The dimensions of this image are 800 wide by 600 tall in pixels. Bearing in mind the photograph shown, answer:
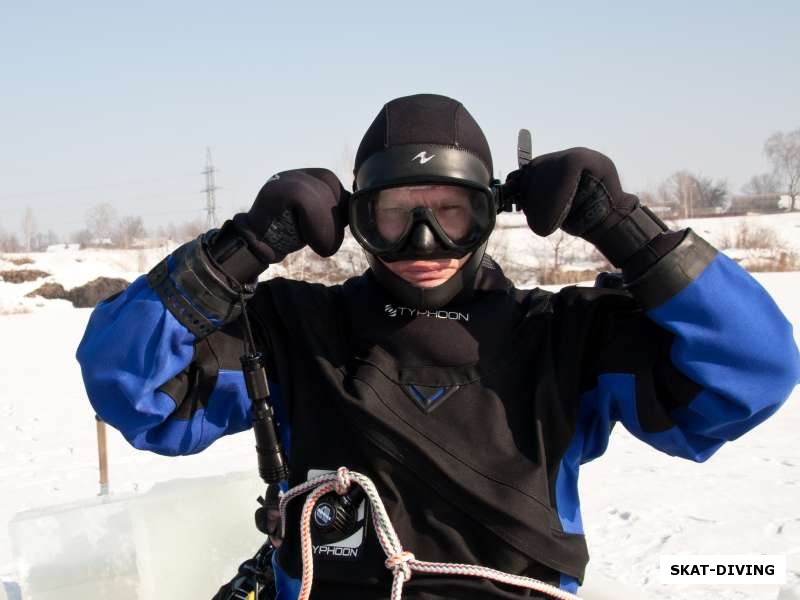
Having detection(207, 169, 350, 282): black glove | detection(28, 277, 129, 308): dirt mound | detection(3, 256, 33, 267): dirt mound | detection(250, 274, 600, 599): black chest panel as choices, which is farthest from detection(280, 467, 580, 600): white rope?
detection(3, 256, 33, 267): dirt mound

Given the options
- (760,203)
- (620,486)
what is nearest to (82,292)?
(620,486)

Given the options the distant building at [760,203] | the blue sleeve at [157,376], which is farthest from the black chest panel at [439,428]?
the distant building at [760,203]

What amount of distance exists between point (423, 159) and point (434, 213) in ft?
0.43

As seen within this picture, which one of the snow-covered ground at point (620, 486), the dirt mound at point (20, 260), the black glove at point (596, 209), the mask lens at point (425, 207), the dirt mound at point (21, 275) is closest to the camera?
the black glove at point (596, 209)

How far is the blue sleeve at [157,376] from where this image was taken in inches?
68.2

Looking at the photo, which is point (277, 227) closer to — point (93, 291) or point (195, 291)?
point (195, 291)

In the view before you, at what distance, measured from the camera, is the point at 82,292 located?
80.2 ft

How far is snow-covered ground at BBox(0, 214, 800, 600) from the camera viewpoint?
355 centimetres

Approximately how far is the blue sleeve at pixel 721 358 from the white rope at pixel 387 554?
45 cm

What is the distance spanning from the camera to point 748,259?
23734 millimetres

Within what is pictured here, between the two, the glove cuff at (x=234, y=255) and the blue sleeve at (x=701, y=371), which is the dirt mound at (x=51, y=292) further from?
the blue sleeve at (x=701, y=371)

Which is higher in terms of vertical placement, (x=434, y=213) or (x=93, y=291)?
(x=434, y=213)

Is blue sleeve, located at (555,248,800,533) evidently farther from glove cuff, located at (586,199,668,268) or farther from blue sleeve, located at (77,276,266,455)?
blue sleeve, located at (77,276,266,455)

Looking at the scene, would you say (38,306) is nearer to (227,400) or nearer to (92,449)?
(92,449)
